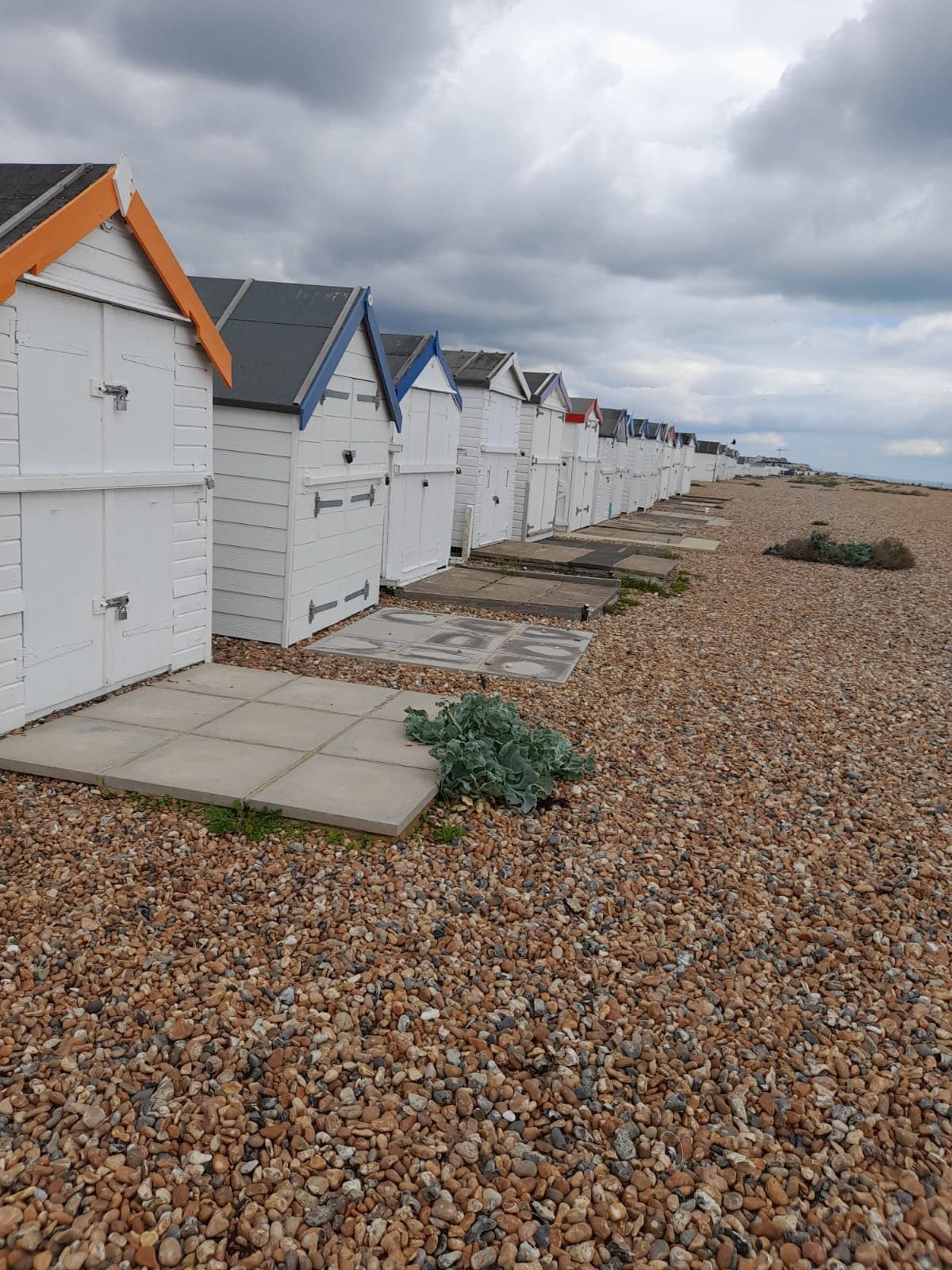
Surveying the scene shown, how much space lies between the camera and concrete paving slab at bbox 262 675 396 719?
7.74 metres

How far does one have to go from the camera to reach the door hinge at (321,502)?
9.96 metres

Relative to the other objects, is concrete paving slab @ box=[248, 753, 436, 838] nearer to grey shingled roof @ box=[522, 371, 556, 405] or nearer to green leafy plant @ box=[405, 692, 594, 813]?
green leafy plant @ box=[405, 692, 594, 813]

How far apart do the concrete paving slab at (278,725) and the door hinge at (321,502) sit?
2957 millimetres

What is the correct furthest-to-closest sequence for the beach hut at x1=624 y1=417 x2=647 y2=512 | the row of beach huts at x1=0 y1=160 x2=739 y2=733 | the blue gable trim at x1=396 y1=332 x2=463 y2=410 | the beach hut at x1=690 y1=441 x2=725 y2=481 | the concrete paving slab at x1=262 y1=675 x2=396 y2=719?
1. the beach hut at x1=690 y1=441 x2=725 y2=481
2. the beach hut at x1=624 y1=417 x2=647 y2=512
3. the blue gable trim at x1=396 y1=332 x2=463 y2=410
4. the concrete paving slab at x1=262 y1=675 x2=396 y2=719
5. the row of beach huts at x1=0 y1=160 x2=739 y2=733

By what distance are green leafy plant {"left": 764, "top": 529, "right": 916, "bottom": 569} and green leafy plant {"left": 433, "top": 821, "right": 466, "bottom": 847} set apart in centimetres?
1805

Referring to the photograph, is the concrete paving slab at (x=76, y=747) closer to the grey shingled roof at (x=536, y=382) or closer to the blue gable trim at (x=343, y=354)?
the blue gable trim at (x=343, y=354)

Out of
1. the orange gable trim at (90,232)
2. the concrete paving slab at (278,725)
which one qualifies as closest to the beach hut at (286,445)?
the orange gable trim at (90,232)

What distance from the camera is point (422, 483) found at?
46.0 ft

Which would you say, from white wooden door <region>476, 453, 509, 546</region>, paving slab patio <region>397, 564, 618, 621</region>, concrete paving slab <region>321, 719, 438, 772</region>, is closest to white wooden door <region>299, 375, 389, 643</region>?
paving slab patio <region>397, 564, 618, 621</region>

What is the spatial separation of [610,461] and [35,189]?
24911 mm

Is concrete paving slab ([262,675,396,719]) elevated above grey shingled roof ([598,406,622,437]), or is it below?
below

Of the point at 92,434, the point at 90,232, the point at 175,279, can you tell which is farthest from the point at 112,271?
the point at 92,434

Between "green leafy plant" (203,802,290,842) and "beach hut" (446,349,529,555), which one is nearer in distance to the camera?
"green leafy plant" (203,802,290,842)

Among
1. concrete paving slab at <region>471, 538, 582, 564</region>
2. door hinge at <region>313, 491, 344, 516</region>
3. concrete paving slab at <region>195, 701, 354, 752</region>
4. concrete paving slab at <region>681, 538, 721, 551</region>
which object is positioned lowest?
concrete paving slab at <region>195, 701, 354, 752</region>
